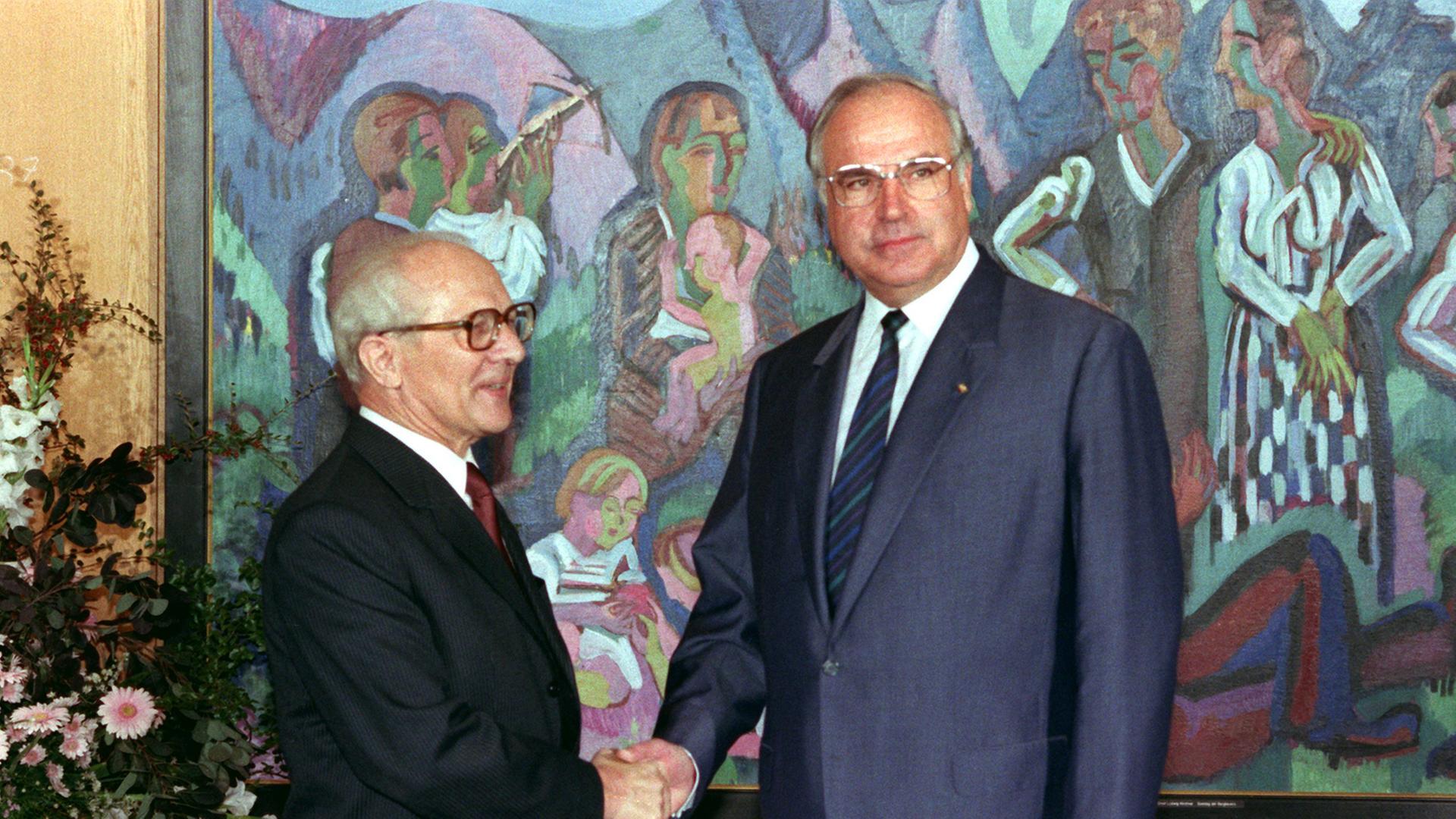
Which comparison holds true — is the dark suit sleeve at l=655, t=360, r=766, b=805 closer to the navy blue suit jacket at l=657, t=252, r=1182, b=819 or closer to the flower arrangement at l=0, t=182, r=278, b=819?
the navy blue suit jacket at l=657, t=252, r=1182, b=819

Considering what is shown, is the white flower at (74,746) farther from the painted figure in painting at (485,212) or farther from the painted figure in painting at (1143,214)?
the painted figure in painting at (1143,214)

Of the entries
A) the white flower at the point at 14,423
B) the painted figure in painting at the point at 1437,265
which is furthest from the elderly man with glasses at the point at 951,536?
the painted figure in painting at the point at 1437,265

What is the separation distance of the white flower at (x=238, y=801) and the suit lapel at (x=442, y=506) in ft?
3.99

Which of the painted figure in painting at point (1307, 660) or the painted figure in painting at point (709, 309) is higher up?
the painted figure in painting at point (709, 309)

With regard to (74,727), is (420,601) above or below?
above

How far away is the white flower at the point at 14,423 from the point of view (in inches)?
109

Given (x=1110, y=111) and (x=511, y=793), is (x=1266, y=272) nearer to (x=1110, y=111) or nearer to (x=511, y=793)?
(x=1110, y=111)

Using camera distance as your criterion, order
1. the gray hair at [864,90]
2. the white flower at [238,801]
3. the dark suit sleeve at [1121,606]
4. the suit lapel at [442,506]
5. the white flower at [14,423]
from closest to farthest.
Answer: the dark suit sleeve at [1121,606] < the suit lapel at [442,506] < the gray hair at [864,90] < the white flower at [14,423] < the white flower at [238,801]

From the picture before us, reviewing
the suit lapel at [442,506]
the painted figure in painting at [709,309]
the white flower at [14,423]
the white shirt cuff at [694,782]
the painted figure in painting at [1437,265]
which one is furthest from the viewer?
the painted figure in painting at [709,309]

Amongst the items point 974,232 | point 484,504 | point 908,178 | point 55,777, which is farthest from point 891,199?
→ point 55,777

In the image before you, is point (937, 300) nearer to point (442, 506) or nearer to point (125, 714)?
point (442, 506)

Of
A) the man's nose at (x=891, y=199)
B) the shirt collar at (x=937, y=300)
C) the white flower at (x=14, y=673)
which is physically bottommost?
the white flower at (x=14, y=673)

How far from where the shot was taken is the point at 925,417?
2188 mm

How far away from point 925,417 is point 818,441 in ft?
0.70
